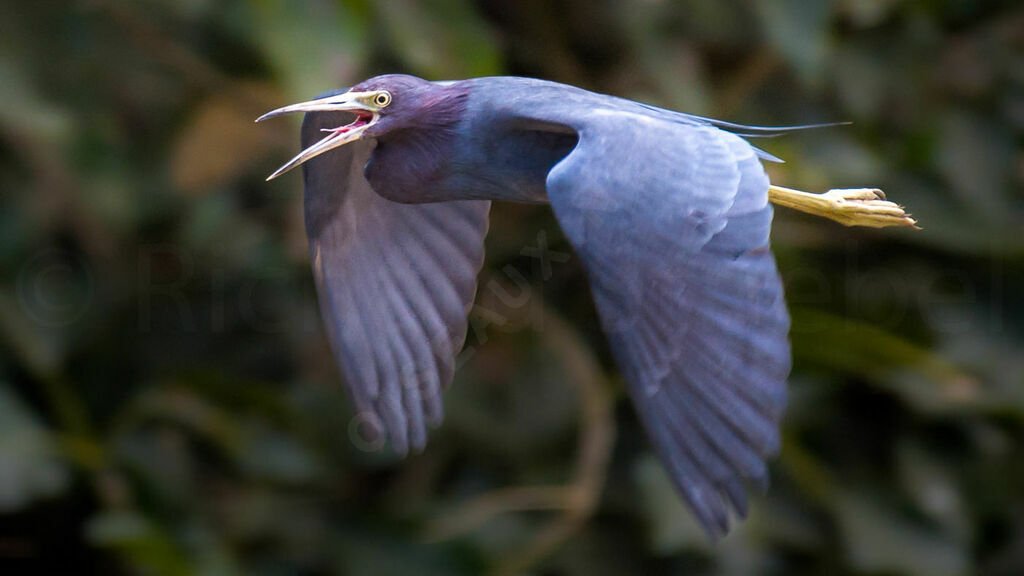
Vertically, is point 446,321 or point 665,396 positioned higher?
point 665,396

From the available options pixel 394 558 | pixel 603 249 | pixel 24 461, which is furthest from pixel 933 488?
pixel 603 249

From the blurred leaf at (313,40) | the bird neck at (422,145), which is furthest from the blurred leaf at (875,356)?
the bird neck at (422,145)

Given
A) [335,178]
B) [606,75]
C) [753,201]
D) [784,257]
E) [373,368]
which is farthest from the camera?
[606,75]

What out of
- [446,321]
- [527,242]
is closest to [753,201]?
[446,321]

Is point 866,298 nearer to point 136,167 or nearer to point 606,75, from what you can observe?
point 606,75

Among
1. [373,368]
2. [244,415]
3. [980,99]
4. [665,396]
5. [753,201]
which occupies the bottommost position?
[244,415]

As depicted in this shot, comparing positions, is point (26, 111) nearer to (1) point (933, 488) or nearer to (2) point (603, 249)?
(2) point (603, 249)
